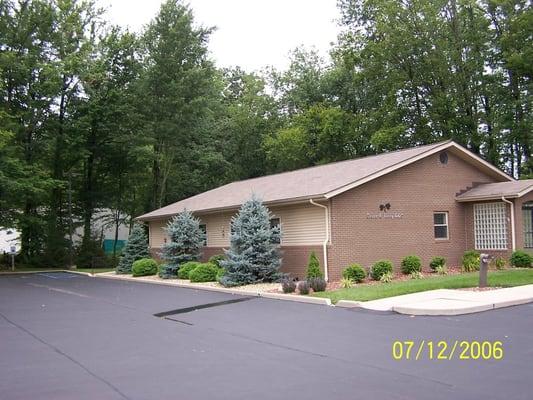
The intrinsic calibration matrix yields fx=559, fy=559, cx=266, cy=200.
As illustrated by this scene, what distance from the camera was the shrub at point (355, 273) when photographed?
19.1 m

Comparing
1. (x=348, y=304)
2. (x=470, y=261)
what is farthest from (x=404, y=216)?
(x=348, y=304)

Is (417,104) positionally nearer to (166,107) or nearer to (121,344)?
(166,107)

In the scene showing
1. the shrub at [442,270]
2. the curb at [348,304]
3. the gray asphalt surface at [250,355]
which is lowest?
the gray asphalt surface at [250,355]

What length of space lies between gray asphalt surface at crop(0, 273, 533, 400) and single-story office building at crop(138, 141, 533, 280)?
5.97 metres

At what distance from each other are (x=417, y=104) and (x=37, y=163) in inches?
1090

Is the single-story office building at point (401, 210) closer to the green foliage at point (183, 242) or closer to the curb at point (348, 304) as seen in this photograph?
the green foliage at point (183, 242)

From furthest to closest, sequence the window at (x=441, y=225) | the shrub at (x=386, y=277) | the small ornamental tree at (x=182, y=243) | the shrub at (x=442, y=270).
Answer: the small ornamental tree at (x=182, y=243)
the window at (x=441, y=225)
the shrub at (x=442, y=270)
the shrub at (x=386, y=277)

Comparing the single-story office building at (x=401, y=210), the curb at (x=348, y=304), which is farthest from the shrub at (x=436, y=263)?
the curb at (x=348, y=304)

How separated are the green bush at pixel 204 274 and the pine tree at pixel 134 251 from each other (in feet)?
31.9

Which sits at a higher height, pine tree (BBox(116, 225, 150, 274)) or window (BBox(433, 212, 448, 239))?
window (BBox(433, 212, 448, 239))

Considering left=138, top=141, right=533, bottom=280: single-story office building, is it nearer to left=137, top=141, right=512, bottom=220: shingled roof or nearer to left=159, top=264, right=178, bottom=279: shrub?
left=137, top=141, right=512, bottom=220: shingled roof

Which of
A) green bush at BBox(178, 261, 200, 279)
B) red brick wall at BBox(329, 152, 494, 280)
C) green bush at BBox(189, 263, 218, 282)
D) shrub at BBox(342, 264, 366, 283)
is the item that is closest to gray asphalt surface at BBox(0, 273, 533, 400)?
shrub at BBox(342, 264, 366, 283)

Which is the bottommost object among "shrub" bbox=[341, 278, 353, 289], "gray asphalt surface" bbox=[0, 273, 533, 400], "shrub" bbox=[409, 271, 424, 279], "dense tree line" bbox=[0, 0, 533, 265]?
"gray asphalt surface" bbox=[0, 273, 533, 400]

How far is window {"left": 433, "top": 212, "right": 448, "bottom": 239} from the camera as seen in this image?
2327 cm
